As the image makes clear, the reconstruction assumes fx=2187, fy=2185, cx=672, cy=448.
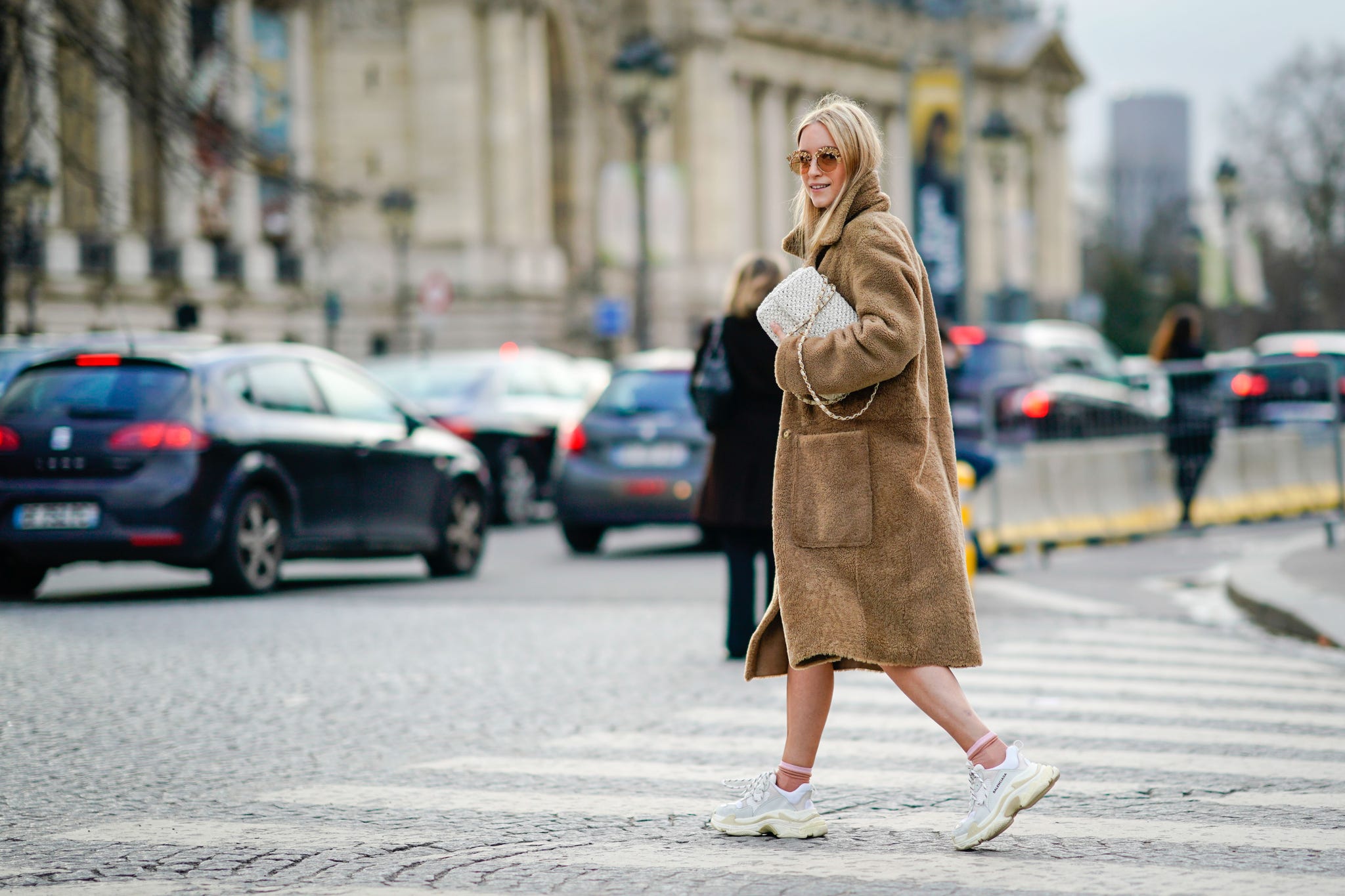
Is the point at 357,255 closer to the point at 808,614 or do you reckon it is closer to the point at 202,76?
the point at 202,76

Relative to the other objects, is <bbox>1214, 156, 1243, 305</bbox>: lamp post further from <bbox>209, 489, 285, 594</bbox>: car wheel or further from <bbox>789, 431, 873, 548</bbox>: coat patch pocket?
<bbox>789, 431, 873, 548</bbox>: coat patch pocket

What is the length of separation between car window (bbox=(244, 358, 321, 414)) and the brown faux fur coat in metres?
8.27

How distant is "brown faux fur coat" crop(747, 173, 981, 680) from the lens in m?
5.41

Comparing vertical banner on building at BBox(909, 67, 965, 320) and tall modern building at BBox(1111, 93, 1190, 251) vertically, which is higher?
tall modern building at BBox(1111, 93, 1190, 251)

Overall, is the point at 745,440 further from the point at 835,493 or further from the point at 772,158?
the point at 772,158

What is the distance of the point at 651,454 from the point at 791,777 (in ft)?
39.6

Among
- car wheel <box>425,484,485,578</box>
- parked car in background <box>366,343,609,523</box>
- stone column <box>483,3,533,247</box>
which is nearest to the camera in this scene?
car wheel <box>425,484,485,578</box>

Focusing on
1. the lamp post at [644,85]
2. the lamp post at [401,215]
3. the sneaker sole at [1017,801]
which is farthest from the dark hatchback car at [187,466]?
the lamp post at [401,215]

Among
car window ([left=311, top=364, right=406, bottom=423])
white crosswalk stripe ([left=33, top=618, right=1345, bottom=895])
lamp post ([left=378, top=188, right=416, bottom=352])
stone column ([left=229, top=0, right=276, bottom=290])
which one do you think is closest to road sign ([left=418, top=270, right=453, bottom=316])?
lamp post ([left=378, top=188, right=416, bottom=352])

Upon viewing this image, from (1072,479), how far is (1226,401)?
5.69ft

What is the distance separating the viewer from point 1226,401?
18047mm

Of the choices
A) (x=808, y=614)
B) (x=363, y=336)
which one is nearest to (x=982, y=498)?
(x=808, y=614)

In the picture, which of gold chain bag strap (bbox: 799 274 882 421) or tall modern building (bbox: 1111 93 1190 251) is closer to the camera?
gold chain bag strap (bbox: 799 274 882 421)

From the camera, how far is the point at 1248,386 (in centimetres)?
1778
